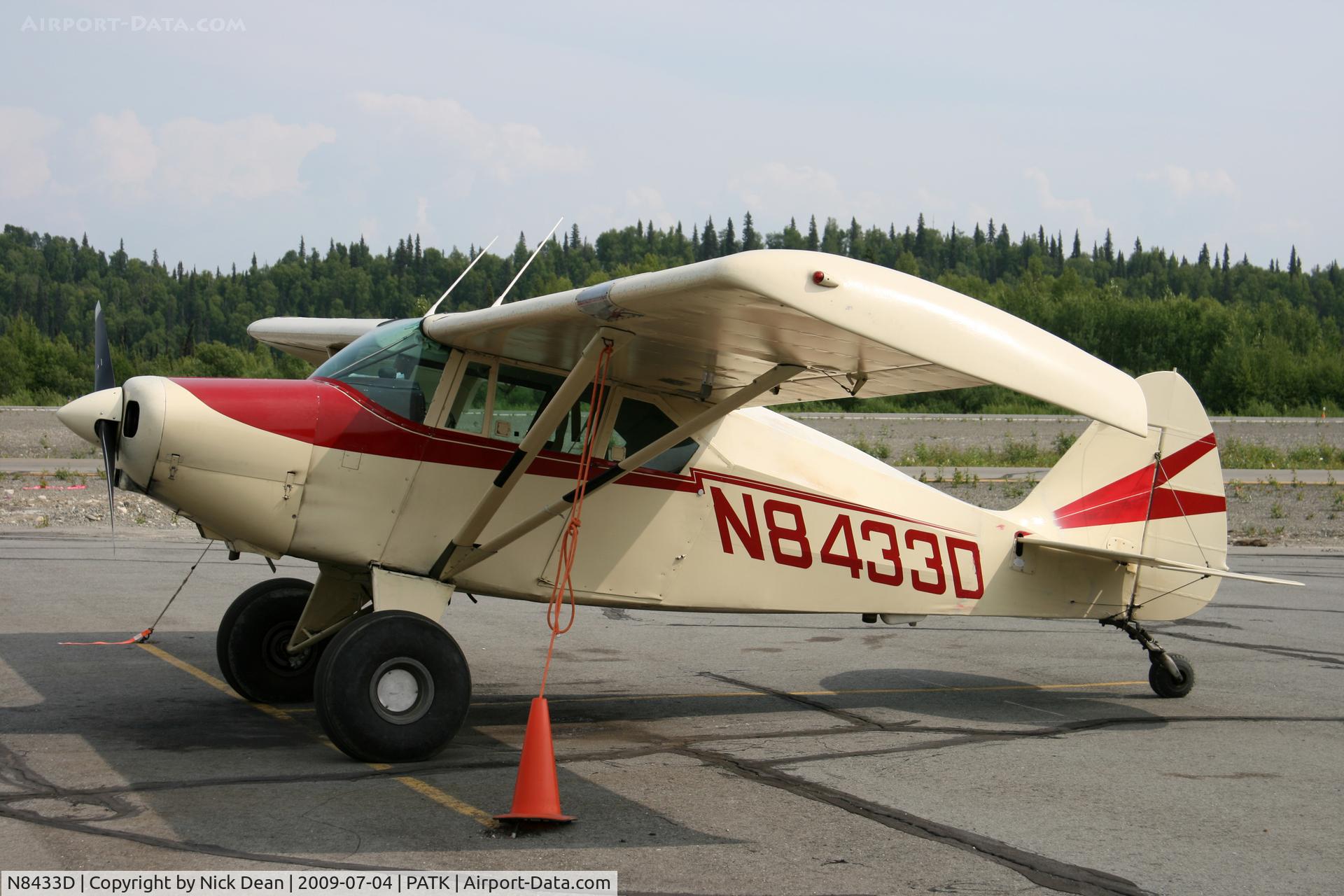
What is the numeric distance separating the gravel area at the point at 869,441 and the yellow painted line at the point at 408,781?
4.28m

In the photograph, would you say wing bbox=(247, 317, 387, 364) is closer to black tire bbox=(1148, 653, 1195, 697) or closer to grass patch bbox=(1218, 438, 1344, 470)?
black tire bbox=(1148, 653, 1195, 697)

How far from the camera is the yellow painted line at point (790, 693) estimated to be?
8.51m

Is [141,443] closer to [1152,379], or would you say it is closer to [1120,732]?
[1120,732]

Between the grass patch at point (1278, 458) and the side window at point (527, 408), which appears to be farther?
the grass patch at point (1278, 458)

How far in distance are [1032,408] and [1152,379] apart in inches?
2091

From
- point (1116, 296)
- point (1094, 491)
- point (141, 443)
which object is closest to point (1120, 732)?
point (1094, 491)

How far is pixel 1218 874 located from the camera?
4879 millimetres

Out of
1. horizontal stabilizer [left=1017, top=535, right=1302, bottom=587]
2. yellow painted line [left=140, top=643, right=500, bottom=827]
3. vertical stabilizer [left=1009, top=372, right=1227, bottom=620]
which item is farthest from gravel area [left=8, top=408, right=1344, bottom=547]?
vertical stabilizer [left=1009, top=372, right=1227, bottom=620]

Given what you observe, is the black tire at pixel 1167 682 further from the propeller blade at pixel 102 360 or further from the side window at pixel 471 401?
the propeller blade at pixel 102 360

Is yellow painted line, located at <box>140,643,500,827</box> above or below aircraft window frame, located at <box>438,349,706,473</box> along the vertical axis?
below

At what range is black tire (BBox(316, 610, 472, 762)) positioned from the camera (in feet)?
20.2

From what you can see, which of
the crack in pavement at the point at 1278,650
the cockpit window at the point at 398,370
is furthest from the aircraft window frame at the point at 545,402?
the crack in pavement at the point at 1278,650

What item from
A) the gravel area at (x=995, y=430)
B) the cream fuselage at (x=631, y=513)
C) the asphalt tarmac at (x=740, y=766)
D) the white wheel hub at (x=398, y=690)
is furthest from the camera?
the gravel area at (x=995, y=430)

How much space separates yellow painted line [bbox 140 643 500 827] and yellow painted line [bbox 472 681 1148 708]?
1378mm
